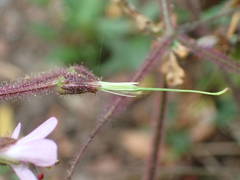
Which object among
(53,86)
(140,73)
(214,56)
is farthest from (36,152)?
(214,56)

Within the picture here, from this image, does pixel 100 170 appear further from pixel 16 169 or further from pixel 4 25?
pixel 16 169

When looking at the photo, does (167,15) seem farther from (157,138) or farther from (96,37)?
(96,37)

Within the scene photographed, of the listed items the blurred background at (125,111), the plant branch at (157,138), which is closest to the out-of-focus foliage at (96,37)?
the blurred background at (125,111)

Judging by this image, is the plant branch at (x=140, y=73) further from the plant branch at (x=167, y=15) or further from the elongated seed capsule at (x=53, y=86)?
the elongated seed capsule at (x=53, y=86)

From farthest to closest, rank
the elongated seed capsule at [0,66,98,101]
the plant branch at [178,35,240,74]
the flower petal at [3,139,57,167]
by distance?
the plant branch at [178,35,240,74] < the elongated seed capsule at [0,66,98,101] < the flower petal at [3,139,57,167]

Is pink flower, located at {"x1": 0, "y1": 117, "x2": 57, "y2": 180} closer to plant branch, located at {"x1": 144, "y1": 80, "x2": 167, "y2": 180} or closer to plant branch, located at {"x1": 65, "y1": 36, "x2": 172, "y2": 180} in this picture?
plant branch, located at {"x1": 65, "y1": 36, "x2": 172, "y2": 180}

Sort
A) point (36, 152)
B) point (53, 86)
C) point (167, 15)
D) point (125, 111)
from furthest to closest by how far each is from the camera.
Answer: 1. point (125, 111)
2. point (167, 15)
3. point (53, 86)
4. point (36, 152)

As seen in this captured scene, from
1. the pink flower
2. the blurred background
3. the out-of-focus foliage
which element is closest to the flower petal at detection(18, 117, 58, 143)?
the pink flower

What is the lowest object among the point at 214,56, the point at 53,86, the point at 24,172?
the point at 24,172
